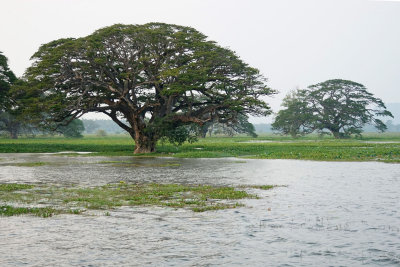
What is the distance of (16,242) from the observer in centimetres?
1105

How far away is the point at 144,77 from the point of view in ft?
169

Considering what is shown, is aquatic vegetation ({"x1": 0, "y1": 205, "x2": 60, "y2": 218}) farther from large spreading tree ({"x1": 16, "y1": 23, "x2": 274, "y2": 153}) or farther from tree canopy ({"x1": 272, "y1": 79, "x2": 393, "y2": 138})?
tree canopy ({"x1": 272, "y1": 79, "x2": 393, "y2": 138})

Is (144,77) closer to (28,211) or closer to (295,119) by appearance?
(28,211)

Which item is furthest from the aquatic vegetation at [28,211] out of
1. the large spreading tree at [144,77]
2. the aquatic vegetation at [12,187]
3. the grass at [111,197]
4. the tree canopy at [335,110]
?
the tree canopy at [335,110]

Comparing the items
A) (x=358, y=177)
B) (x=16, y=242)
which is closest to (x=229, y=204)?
(x=16, y=242)

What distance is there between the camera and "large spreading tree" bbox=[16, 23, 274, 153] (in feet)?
151

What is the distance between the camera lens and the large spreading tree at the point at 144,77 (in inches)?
1811

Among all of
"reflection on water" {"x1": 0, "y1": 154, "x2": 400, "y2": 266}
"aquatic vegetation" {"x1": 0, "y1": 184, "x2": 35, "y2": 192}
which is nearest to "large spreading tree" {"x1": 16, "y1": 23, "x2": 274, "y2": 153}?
"aquatic vegetation" {"x1": 0, "y1": 184, "x2": 35, "y2": 192}

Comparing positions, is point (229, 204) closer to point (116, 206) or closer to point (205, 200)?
A: point (205, 200)

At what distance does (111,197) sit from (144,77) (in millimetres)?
35051

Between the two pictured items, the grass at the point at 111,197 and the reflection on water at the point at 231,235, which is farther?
the grass at the point at 111,197

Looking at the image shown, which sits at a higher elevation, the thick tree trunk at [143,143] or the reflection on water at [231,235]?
the thick tree trunk at [143,143]

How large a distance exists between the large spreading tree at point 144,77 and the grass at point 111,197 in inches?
972

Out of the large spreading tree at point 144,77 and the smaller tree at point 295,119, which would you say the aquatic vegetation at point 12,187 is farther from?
the smaller tree at point 295,119
